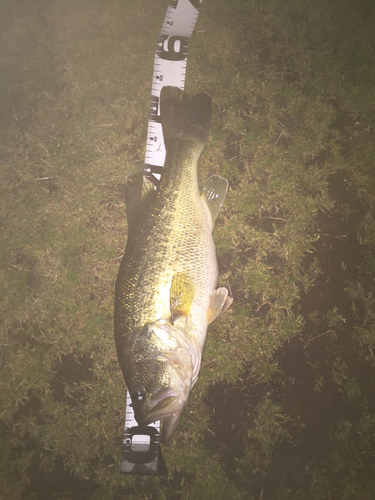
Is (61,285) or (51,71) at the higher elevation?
(51,71)

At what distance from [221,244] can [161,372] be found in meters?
1.65

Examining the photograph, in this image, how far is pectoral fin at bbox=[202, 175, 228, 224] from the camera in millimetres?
3072

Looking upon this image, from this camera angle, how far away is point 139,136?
3611 millimetres

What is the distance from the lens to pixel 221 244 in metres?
3.51

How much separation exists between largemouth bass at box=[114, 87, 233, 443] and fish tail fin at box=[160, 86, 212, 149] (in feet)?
0.07

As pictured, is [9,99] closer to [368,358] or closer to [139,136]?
[139,136]

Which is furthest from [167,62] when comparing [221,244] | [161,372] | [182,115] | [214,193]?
[161,372]

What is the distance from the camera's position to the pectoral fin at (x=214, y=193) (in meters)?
3.07

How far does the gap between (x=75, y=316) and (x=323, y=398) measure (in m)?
3.10

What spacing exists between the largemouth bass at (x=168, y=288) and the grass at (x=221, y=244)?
0.68m

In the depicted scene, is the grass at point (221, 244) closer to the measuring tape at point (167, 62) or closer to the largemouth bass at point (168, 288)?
the measuring tape at point (167, 62)

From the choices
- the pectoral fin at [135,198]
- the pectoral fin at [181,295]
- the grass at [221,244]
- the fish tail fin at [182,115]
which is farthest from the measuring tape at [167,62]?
the pectoral fin at [181,295]

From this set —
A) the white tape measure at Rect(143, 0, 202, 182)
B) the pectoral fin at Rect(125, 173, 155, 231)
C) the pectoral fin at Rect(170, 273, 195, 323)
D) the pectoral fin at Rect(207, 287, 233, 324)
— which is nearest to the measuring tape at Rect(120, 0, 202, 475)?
the white tape measure at Rect(143, 0, 202, 182)

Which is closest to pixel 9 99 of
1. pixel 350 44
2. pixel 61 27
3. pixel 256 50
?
pixel 61 27
